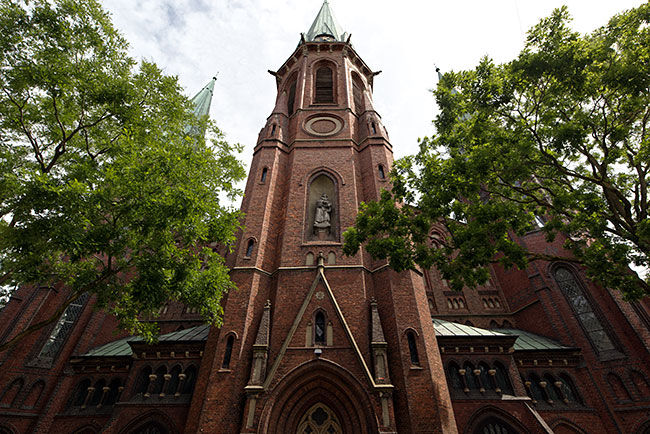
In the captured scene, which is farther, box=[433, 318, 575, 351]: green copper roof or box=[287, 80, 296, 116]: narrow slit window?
box=[287, 80, 296, 116]: narrow slit window

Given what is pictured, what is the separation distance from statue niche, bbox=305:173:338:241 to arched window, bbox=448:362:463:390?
651 cm

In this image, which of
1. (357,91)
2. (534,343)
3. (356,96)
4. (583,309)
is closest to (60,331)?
(534,343)

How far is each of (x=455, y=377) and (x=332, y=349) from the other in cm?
504

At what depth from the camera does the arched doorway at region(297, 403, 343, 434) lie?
10.4m

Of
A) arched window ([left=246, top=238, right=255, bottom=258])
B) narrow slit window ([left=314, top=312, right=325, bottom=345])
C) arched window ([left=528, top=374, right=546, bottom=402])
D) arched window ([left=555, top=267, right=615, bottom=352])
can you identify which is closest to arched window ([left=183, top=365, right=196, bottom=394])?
arched window ([left=246, top=238, right=255, bottom=258])

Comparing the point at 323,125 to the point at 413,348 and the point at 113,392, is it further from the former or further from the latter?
the point at 113,392

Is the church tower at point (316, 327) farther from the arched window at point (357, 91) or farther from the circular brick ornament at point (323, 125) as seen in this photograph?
the arched window at point (357, 91)

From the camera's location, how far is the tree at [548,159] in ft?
26.8

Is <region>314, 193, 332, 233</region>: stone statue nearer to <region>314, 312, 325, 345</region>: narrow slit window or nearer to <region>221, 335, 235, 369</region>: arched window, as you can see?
<region>314, 312, 325, 345</region>: narrow slit window

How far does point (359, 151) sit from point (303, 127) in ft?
12.3

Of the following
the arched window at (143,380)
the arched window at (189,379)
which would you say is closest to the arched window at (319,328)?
the arched window at (189,379)

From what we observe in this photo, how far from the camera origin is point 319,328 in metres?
11.5

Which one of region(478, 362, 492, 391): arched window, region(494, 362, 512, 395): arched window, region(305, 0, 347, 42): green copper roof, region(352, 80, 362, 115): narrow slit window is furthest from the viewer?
region(305, 0, 347, 42): green copper roof

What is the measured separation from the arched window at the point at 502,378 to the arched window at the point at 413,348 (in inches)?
145
